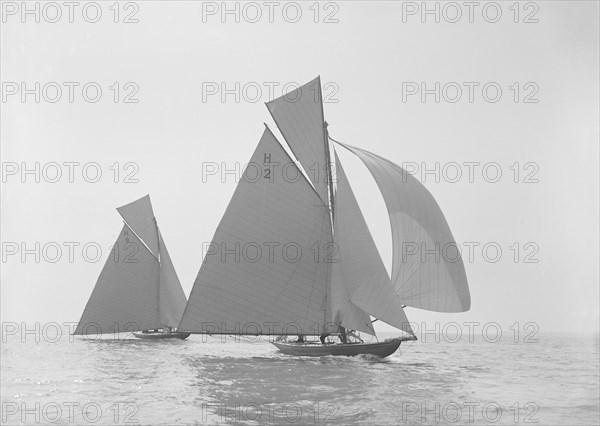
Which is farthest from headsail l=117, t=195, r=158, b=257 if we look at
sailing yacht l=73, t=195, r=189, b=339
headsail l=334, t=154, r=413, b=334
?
headsail l=334, t=154, r=413, b=334

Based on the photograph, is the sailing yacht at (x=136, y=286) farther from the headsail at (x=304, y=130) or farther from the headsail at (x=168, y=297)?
the headsail at (x=304, y=130)

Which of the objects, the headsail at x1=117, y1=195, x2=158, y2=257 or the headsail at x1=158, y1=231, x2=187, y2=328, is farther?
the headsail at x1=158, y1=231, x2=187, y2=328

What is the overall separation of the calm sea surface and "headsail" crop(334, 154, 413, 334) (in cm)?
290

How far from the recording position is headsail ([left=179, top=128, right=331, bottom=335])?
37.6 m

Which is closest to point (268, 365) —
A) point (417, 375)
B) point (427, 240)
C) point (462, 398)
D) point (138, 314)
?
point (417, 375)

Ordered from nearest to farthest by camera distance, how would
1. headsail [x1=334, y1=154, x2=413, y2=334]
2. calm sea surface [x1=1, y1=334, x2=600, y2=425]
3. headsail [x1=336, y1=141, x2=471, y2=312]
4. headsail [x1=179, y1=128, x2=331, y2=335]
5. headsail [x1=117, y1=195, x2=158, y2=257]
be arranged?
calm sea surface [x1=1, y1=334, x2=600, y2=425] → headsail [x1=334, y1=154, x2=413, y2=334] → headsail [x1=336, y1=141, x2=471, y2=312] → headsail [x1=179, y1=128, x2=331, y2=335] → headsail [x1=117, y1=195, x2=158, y2=257]

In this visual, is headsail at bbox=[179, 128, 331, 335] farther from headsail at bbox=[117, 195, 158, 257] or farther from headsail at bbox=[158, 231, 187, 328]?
headsail at bbox=[117, 195, 158, 257]

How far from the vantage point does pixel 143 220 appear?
2598 inches

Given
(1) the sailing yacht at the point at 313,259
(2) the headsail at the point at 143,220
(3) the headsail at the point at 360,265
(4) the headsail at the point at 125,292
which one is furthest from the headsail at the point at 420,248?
(2) the headsail at the point at 143,220

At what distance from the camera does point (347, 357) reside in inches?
1527

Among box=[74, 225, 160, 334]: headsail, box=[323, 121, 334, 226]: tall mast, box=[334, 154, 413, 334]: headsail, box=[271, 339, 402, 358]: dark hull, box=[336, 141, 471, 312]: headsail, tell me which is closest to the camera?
box=[334, 154, 413, 334]: headsail

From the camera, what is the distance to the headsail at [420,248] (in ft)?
118

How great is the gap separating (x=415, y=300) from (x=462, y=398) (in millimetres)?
11237

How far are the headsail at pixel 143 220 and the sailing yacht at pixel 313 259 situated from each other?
1096 inches
